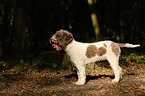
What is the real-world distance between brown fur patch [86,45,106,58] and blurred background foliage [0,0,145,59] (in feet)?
7.53

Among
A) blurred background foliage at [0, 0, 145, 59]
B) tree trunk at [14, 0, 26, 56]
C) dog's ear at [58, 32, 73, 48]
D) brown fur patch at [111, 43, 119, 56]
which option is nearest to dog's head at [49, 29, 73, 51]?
dog's ear at [58, 32, 73, 48]

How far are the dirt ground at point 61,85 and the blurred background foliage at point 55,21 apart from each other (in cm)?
209

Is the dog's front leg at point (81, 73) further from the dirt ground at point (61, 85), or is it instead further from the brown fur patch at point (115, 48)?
the brown fur patch at point (115, 48)

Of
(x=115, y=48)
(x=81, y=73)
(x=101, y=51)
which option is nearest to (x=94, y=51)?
(x=101, y=51)

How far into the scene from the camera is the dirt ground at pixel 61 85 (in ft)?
13.9

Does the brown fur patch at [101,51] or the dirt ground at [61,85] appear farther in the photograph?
the brown fur patch at [101,51]

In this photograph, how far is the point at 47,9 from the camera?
16.9m

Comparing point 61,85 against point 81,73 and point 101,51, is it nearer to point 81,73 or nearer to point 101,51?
point 81,73

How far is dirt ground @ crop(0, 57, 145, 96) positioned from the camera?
425cm

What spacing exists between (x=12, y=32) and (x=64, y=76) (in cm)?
748

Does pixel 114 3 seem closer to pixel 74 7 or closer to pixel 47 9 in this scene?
pixel 74 7

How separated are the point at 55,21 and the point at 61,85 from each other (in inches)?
347

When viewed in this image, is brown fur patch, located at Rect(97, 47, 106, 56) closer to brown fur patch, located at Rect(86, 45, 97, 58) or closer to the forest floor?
brown fur patch, located at Rect(86, 45, 97, 58)

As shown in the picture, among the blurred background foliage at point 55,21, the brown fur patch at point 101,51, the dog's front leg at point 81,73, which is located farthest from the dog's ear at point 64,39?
the blurred background foliage at point 55,21
